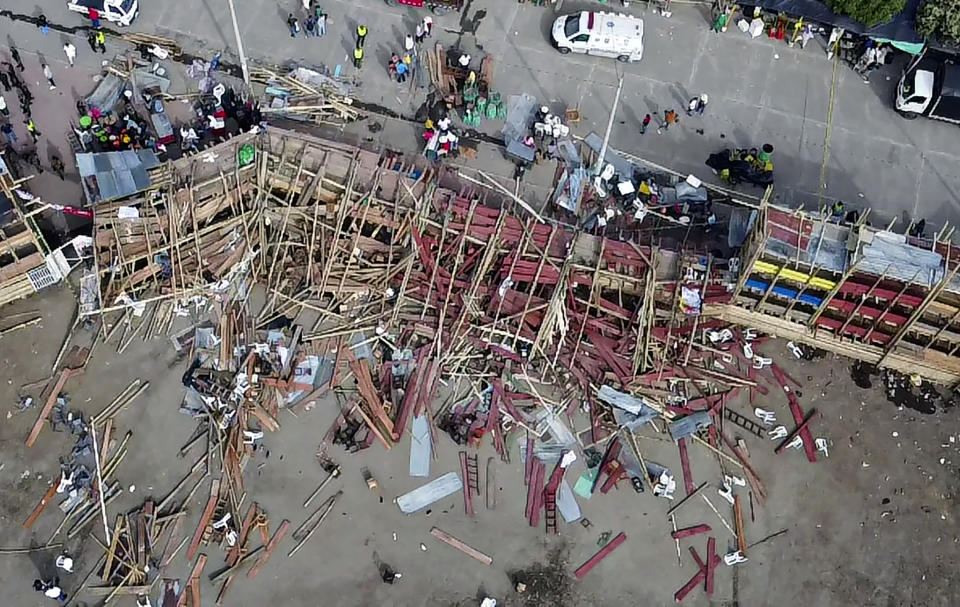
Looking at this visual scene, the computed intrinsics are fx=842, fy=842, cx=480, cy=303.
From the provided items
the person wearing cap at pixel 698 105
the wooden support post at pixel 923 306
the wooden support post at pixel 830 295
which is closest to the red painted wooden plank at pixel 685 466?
the wooden support post at pixel 830 295

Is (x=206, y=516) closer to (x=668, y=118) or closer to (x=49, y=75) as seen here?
(x=49, y=75)

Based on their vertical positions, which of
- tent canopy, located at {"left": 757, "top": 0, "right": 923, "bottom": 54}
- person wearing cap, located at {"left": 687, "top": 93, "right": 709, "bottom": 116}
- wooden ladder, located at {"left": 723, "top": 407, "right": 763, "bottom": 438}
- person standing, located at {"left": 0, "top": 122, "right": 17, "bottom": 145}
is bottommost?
wooden ladder, located at {"left": 723, "top": 407, "right": 763, "bottom": 438}

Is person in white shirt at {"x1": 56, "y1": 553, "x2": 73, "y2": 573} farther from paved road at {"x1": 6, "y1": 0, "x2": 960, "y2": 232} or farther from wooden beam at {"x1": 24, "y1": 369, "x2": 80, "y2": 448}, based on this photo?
paved road at {"x1": 6, "y1": 0, "x2": 960, "y2": 232}

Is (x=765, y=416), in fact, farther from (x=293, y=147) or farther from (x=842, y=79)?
(x=293, y=147)

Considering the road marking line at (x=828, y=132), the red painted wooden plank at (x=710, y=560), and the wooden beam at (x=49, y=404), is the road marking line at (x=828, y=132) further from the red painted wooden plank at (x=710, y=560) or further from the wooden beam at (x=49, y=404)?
the wooden beam at (x=49, y=404)

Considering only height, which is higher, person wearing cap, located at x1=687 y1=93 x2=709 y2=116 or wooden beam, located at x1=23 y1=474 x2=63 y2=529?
person wearing cap, located at x1=687 y1=93 x2=709 y2=116

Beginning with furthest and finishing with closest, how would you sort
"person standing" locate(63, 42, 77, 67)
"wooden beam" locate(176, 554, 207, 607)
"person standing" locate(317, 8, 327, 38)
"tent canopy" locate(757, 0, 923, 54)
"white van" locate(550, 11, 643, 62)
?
"person standing" locate(317, 8, 327, 38) → "tent canopy" locate(757, 0, 923, 54) → "white van" locate(550, 11, 643, 62) → "person standing" locate(63, 42, 77, 67) → "wooden beam" locate(176, 554, 207, 607)

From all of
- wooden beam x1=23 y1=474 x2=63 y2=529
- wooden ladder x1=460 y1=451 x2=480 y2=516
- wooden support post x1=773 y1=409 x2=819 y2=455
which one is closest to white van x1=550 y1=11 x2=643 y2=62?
wooden support post x1=773 y1=409 x2=819 y2=455

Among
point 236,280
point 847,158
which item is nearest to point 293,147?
point 236,280
